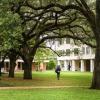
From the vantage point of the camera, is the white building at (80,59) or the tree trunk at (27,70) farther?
the white building at (80,59)

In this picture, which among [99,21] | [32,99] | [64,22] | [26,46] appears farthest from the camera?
[26,46]

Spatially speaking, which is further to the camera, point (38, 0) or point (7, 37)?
point (38, 0)

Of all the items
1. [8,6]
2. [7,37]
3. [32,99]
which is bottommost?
[32,99]

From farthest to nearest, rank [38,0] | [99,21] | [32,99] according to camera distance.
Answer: [38,0], [99,21], [32,99]

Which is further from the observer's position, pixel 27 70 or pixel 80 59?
pixel 80 59

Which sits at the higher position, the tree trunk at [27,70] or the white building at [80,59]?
the white building at [80,59]

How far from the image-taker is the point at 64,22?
40.0 meters

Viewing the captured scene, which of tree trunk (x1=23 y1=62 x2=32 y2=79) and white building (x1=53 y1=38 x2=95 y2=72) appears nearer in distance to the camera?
tree trunk (x1=23 y1=62 x2=32 y2=79)

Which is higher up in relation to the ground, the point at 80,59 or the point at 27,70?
the point at 80,59

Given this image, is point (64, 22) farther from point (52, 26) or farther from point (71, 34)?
point (71, 34)

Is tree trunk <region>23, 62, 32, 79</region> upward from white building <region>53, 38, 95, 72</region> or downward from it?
downward

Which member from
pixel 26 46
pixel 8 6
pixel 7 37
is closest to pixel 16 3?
pixel 8 6

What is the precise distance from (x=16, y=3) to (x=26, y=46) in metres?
11.6

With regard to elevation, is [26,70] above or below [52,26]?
below
